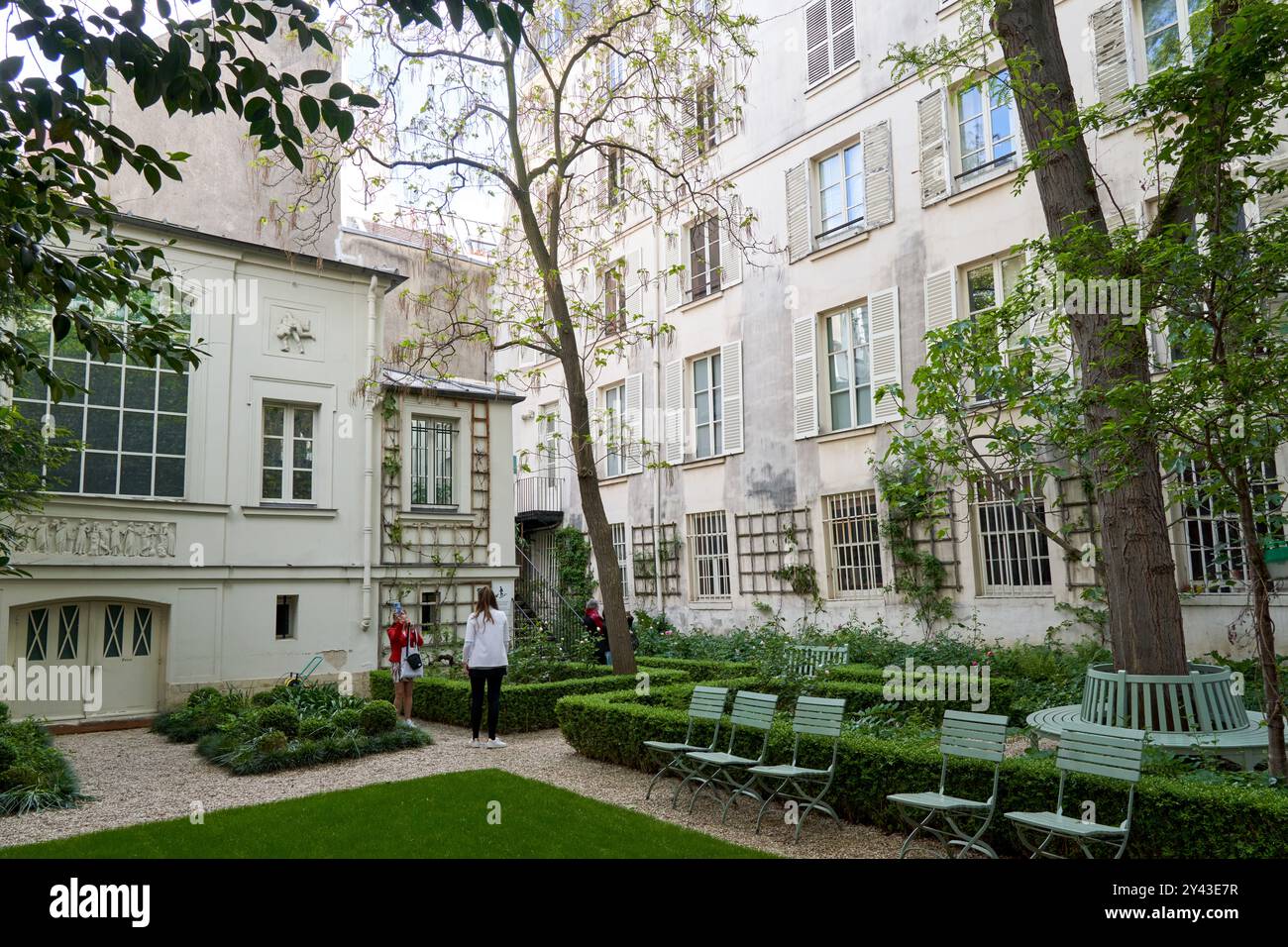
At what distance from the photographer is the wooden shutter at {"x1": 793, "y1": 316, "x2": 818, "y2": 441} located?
55.9ft

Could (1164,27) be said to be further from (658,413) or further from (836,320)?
(658,413)

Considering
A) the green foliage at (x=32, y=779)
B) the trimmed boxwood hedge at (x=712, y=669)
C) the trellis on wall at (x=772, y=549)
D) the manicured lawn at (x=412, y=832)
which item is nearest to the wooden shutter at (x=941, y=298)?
the trellis on wall at (x=772, y=549)

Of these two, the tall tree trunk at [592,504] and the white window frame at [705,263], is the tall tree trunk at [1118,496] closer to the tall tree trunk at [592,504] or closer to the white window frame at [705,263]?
the tall tree trunk at [592,504]

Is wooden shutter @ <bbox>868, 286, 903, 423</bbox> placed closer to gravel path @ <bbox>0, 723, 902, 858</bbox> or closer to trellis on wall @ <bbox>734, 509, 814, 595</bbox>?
trellis on wall @ <bbox>734, 509, 814, 595</bbox>

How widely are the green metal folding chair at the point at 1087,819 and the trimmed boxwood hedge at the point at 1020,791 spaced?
0.38 ft

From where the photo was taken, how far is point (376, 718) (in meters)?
10.8

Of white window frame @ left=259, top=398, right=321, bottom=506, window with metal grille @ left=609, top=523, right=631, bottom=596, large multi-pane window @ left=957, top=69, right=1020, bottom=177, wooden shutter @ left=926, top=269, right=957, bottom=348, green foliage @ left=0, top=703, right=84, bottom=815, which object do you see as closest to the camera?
green foliage @ left=0, top=703, right=84, bottom=815

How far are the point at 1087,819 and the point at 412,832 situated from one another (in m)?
4.64

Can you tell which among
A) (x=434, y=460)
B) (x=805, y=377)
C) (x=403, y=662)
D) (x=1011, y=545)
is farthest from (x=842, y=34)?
(x=403, y=662)

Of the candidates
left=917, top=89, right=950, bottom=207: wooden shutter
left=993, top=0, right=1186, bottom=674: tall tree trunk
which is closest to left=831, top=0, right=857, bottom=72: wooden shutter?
left=917, top=89, right=950, bottom=207: wooden shutter

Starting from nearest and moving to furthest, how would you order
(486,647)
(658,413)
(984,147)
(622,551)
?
(486,647) → (984,147) → (658,413) → (622,551)

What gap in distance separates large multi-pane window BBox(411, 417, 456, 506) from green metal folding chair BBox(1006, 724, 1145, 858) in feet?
42.2

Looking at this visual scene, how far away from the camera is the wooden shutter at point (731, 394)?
19.1m
